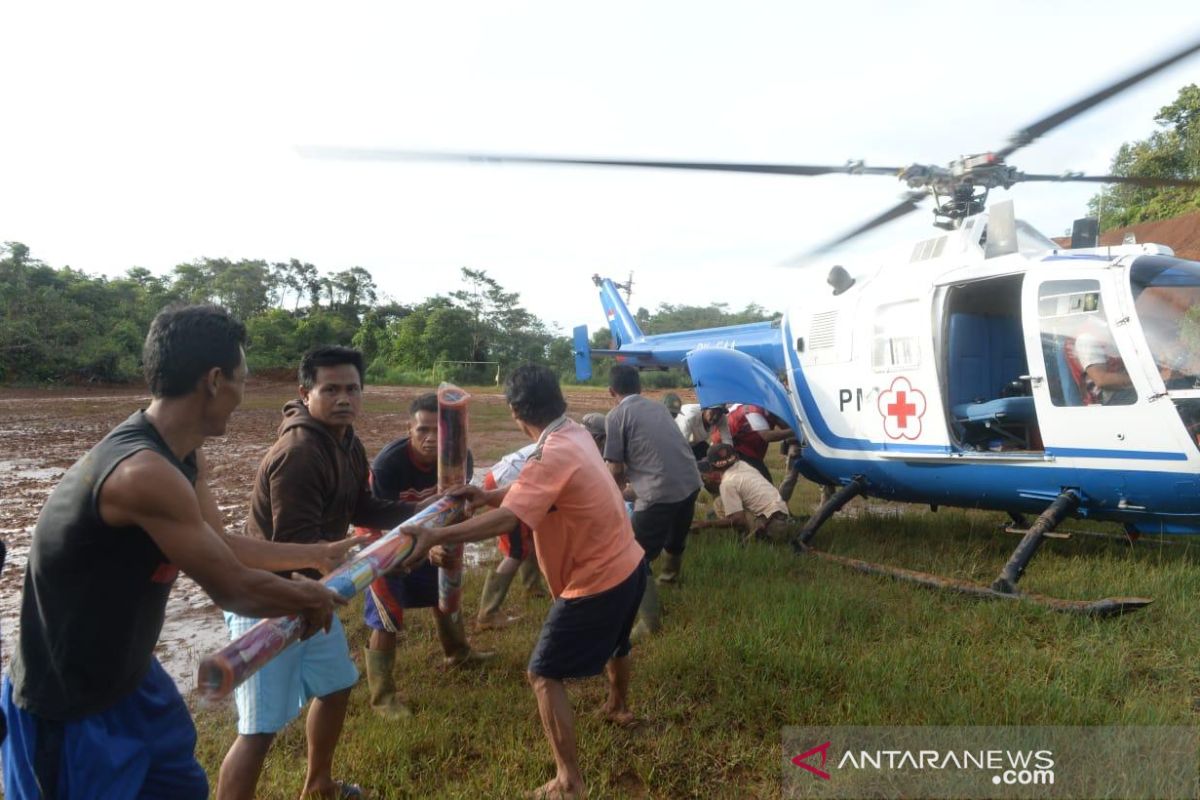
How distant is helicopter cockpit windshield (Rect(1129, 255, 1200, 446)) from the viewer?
14.7 feet

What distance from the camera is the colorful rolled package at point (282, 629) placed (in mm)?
1793

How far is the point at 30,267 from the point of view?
119 ft

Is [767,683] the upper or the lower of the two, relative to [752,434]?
lower

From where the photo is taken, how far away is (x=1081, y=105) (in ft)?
14.9

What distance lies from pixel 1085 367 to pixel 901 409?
1.36m

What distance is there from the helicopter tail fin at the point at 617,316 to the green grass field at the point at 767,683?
27.9 ft

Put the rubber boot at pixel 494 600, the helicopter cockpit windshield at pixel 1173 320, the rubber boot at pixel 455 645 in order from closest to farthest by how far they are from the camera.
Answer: the rubber boot at pixel 455 645 → the helicopter cockpit windshield at pixel 1173 320 → the rubber boot at pixel 494 600

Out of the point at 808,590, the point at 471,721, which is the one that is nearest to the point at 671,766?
the point at 471,721

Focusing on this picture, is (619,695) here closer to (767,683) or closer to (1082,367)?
(767,683)

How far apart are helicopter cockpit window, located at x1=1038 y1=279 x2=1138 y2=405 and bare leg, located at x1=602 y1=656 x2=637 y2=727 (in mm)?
3787

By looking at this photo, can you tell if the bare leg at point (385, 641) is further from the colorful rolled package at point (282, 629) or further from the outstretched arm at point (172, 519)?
the outstretched arm at point (172, 519)

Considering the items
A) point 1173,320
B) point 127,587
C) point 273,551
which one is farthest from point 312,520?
point 1173,320

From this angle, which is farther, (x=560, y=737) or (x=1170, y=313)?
(x=1170, y=313)

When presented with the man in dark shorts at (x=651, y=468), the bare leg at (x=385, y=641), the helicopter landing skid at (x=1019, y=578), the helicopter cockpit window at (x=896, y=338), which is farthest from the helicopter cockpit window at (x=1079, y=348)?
the bare leg at (x=385, y=641)
